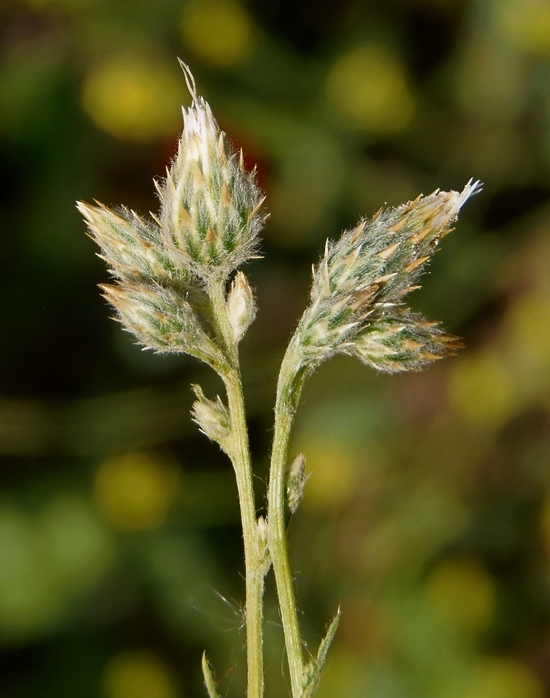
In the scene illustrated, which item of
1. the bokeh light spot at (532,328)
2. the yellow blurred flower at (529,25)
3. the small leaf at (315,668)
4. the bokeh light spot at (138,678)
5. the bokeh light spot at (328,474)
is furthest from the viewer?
the yellow blurred flower at (529,25)

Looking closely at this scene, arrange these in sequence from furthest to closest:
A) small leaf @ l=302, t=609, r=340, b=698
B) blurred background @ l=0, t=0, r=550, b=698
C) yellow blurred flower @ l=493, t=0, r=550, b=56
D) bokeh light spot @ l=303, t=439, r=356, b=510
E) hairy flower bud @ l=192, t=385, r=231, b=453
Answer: yellow blurred flower @ l=493, t=0, r=550, b=56 < bokeh light spot @ l=303, t=439, r=356, b=510 < blurred background @ l=0, t=0, r=550, b=698 < hairy flower bud @ l=192, t=385, r=231, b=453 < small leaf @ l=302, t=609, r=340, b=698

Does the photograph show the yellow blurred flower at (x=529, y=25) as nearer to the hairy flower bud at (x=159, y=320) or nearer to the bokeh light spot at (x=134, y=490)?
the bokeh light spot at (x=134, y=490)

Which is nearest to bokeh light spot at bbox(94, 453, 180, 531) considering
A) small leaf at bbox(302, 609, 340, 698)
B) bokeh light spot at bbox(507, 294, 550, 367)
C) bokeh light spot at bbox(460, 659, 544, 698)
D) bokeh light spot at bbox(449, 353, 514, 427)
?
bokeh light spot at bbox(449, 353, 514, 427)

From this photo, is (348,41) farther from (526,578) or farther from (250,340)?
(526,578)

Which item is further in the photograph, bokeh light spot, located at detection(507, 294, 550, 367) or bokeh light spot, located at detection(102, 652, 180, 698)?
bokeh light spot, located at detection(507, 294, 550, 367)

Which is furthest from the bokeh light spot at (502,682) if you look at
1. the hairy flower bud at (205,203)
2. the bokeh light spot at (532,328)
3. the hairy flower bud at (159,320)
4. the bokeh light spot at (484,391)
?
the hairy flower bud at (205,203)

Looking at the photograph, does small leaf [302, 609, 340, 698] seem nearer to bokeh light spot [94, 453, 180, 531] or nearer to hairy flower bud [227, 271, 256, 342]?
hairy flower bud [227, 271, 256, 342]

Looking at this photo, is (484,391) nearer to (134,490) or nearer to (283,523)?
(134,490)
